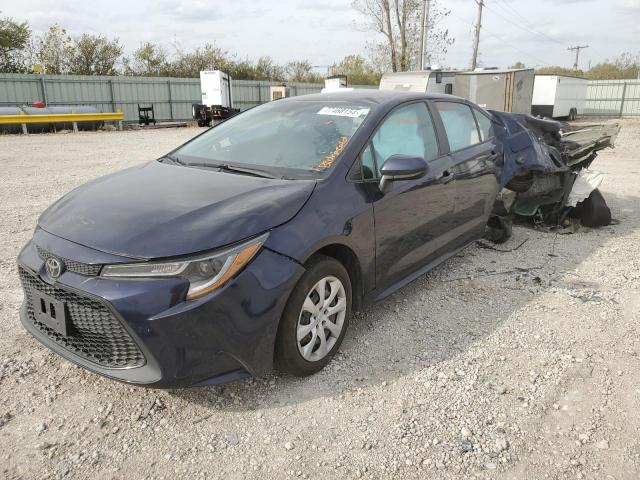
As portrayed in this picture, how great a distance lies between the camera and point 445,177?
394 cm

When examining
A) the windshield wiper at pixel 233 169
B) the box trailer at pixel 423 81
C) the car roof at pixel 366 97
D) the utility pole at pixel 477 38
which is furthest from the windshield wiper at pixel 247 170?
the utility pole at pixel 477 38

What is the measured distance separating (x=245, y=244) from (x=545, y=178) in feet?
14.8

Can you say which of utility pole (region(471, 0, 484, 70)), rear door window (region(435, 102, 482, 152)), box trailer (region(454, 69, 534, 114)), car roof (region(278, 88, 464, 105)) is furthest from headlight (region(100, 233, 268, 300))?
utility pole (region(471, 0, 484, 70))

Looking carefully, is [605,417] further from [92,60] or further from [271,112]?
[92,60]

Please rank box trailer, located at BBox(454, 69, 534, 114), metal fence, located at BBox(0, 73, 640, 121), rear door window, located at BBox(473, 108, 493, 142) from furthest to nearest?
1. metal fence, located at BBox(0, 73, 640, 121)
2. box trailer, located at BBox(454, 69, 534, 114)
3. rear door window, located at BBox(473, 108, 493, 142)

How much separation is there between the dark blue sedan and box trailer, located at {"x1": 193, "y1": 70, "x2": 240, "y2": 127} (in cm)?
2249

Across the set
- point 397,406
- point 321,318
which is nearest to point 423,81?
point 321,318

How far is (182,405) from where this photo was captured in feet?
Result: 8.92

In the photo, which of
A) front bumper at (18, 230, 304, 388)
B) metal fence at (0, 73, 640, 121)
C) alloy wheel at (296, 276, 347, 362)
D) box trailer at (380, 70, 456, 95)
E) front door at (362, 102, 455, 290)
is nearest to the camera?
front bumper at (18, 230, 304, 388)

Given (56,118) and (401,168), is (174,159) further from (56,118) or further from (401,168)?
(56,118)

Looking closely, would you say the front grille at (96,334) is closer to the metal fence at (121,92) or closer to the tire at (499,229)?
the tire at (499,229)

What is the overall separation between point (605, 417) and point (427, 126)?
7.70ft

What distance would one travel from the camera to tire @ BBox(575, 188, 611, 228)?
602cm

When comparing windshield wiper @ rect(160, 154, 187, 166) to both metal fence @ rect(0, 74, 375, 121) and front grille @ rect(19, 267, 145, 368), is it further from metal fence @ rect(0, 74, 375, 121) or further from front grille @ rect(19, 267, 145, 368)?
metal fence @ rect(0, 74, 375, 121)
